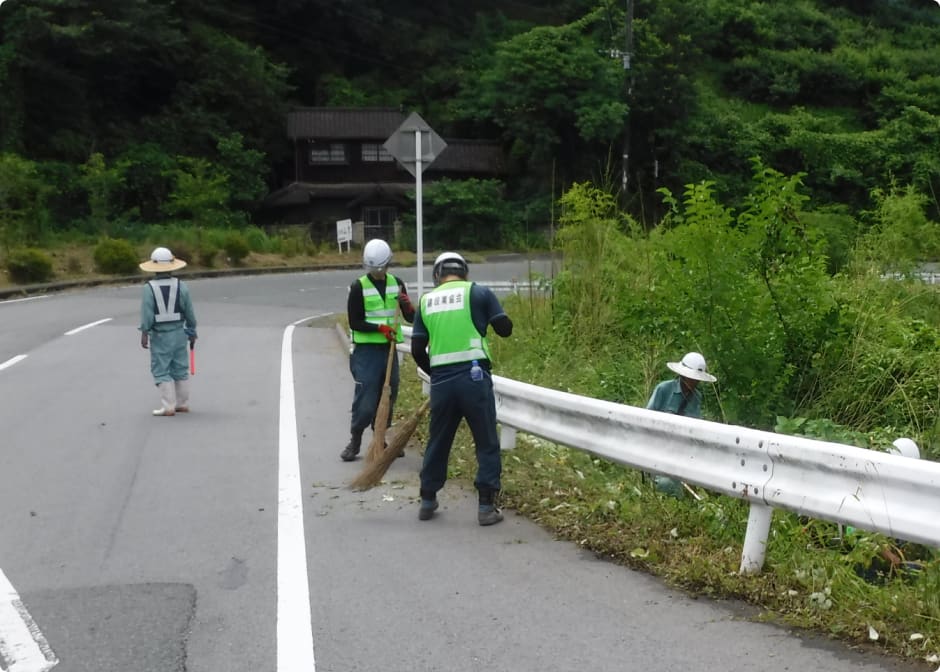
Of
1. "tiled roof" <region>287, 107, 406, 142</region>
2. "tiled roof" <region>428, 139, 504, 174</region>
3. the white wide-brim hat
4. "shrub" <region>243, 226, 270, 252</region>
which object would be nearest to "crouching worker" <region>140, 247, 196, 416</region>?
the white wide-brim hat

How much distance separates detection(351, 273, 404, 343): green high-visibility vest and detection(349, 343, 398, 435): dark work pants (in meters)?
0.06

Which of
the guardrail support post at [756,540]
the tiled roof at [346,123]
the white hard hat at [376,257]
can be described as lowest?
the guardrail support post at [756,540]

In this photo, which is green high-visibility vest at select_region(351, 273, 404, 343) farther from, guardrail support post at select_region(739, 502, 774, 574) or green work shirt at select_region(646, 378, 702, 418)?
guardrail support post at select_region(739, 502, 774, 574)

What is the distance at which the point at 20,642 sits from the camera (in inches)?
197

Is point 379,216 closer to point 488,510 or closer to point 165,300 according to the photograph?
point 165,300

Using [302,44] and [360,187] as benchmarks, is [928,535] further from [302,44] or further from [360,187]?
[302,44]

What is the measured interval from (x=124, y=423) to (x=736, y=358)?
609cm

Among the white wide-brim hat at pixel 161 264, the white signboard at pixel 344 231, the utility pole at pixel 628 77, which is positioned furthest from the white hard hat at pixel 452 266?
the utility pole at pixel 628 77

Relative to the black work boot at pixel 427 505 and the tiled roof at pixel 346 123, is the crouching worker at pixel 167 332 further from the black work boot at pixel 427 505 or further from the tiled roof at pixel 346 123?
the tiled roof at pixel 346 123

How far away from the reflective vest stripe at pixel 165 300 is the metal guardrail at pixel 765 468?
5.41m

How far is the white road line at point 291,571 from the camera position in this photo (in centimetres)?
484

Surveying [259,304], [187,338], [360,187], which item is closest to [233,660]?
[187,338]

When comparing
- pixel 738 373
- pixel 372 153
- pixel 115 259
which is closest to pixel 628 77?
pixel 372 153

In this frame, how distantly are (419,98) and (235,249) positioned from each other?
960 inches
